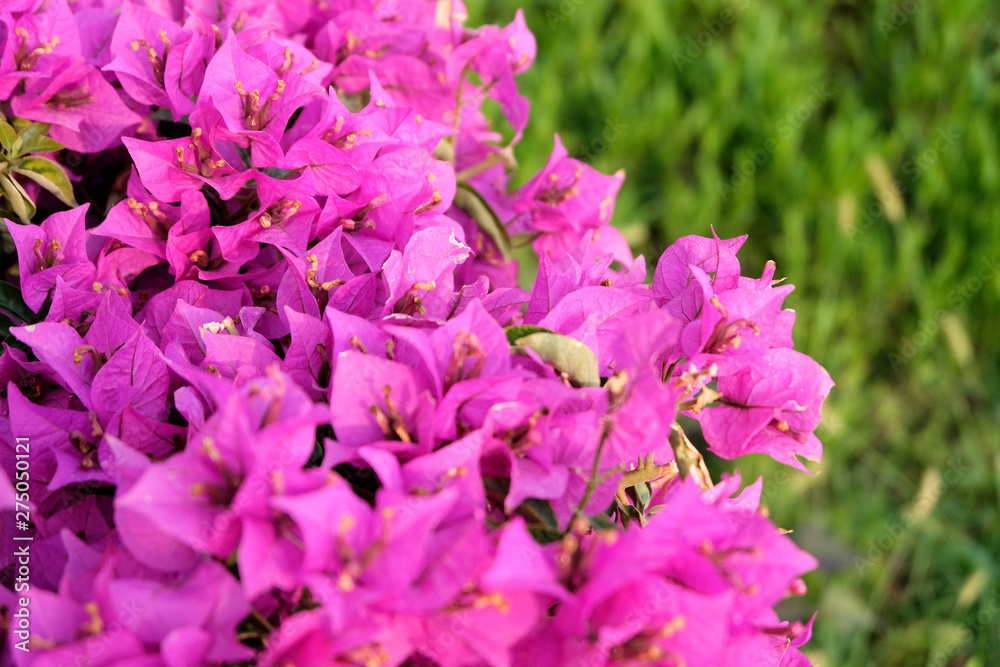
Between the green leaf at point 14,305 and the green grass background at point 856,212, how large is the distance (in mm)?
1358

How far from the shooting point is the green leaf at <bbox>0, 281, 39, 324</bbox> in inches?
31.6

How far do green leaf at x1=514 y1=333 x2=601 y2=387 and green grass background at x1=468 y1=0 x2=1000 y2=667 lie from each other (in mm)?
1127

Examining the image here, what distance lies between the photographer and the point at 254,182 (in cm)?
83

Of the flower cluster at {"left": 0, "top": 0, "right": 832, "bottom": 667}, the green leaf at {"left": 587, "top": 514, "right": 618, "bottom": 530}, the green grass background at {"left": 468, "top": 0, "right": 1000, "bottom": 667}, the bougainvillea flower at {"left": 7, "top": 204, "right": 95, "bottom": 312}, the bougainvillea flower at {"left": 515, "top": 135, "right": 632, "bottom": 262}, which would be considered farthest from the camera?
the green grass background at {"left": 468, "top": 0, "right": 1000, "bottom": 667}

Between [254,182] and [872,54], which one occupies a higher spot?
[254,182]

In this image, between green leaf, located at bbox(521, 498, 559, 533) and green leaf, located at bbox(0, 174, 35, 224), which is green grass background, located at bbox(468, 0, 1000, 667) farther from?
green leaf, located at bbox(0, 174, 35, 224)

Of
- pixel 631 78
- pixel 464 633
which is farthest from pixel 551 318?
pixel 631 78

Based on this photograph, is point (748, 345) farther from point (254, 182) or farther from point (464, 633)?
point (254, 182)

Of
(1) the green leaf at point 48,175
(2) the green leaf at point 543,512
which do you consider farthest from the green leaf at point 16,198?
(2) the green leaf at point 543,512

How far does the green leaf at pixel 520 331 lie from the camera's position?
0.70 m

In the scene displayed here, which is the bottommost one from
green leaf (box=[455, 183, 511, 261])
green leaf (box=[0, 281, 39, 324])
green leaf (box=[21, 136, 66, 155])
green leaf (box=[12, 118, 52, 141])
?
green leaf (box=[0, 281, 39, 324])

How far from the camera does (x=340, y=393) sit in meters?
0.62

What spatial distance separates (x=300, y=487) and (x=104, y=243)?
43cm

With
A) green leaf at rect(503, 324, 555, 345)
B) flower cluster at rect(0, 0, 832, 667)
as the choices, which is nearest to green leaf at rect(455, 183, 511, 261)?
flower cluster at rect(0, 0, 832, 667)
